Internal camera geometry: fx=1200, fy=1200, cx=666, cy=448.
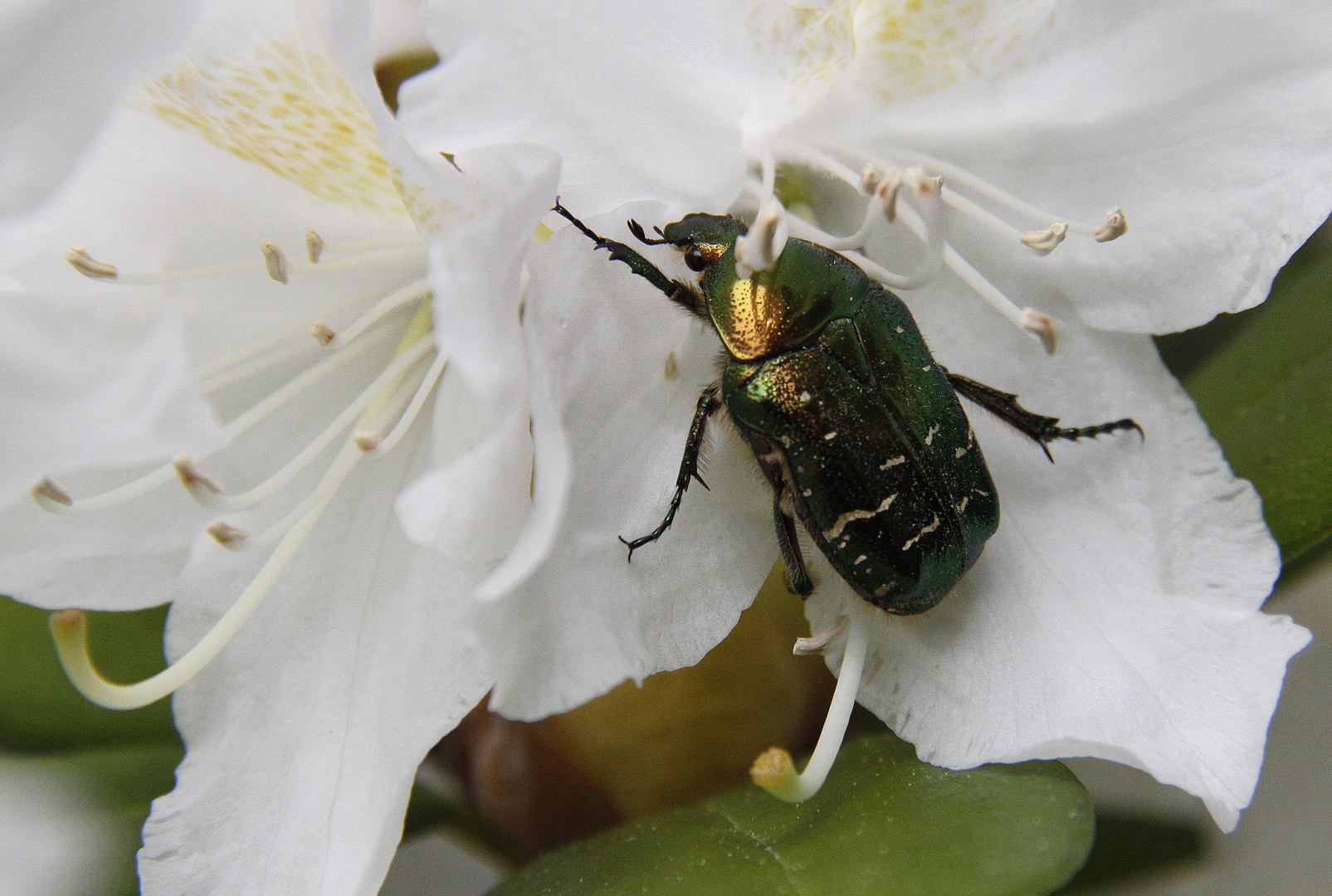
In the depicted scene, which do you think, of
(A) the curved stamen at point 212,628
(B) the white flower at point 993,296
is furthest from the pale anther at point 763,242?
(A) the curved stamen at point 212,628

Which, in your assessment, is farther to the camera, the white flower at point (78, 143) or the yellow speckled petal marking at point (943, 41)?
the yellow speckled petal marking at point (943, 41)

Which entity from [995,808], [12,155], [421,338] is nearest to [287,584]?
[421,338]

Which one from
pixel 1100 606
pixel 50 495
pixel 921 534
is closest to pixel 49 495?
pixel 50 495

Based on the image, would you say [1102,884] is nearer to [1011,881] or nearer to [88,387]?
[1011,881]

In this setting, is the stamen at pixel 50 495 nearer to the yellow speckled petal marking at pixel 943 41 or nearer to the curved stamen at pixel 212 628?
the curved stamen at pixel 212 628

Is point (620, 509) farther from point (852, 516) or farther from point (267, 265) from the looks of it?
point (267, 265)

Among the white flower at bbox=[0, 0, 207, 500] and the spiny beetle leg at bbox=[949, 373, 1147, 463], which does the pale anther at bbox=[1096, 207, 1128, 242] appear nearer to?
the spiny beetle leg at bbox=[949, 373, 1147, 463]

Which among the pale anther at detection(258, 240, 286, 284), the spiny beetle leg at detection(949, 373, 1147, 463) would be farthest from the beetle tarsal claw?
the pale anther at detection(258, 240, 286, 284)
